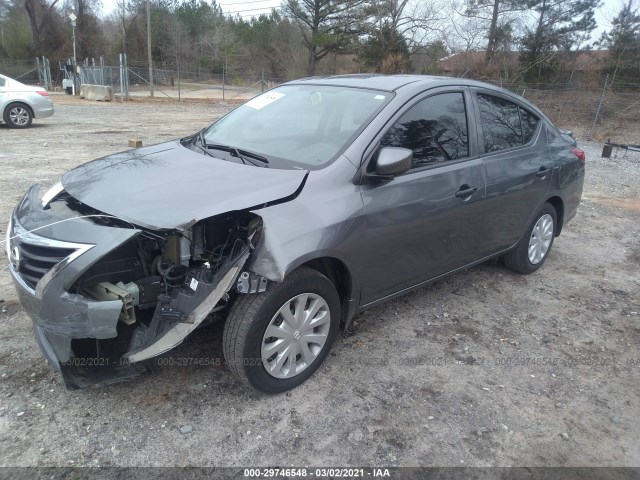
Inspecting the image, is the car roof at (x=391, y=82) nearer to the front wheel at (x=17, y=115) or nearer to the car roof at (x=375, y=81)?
the car roof at (x=375, y=81)

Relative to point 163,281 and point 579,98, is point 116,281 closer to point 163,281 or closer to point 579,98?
point 163,281

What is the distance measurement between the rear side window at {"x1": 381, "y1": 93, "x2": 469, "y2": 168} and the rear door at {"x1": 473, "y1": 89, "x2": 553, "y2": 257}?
0.77 feet

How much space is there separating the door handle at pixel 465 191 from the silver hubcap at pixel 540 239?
1354 millimetres

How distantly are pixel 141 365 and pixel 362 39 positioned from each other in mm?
39661

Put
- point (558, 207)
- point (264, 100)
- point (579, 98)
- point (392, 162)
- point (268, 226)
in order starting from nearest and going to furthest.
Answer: point (268, 226) → point (392, 162) → point (264, 100) → point (558, 207) → point (579, 98)

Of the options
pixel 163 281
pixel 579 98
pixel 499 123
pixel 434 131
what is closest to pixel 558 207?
pixel 499 123

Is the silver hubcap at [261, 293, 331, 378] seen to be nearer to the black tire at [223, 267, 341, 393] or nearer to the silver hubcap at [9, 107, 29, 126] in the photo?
the black tire at [223, 267, 341, 393]

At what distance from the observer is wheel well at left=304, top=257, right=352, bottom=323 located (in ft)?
9.75

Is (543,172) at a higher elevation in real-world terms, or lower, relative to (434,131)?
lower

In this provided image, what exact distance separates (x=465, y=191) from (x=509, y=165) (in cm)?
72

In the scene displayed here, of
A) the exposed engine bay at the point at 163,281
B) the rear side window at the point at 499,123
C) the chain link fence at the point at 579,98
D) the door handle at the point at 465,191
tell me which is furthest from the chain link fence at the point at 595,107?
the exposed engine bay at the point at 163,281

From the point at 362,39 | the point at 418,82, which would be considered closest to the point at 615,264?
the point at 418,82

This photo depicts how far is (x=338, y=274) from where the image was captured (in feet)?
10.2

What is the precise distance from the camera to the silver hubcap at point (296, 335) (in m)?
2.80
